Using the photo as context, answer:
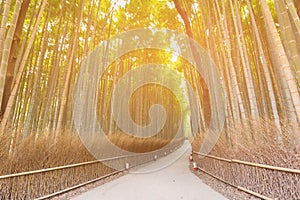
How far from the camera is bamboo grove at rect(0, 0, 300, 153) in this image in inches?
84.2

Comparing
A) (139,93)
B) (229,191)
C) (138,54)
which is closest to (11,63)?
(229,191)

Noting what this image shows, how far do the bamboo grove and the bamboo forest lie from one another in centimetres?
2

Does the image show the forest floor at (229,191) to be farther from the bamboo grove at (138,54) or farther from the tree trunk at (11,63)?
the tree trunk at (11,63)

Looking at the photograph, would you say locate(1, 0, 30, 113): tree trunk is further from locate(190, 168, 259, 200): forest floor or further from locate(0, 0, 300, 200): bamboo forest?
locate(190, 168, 259, 200): forest floor

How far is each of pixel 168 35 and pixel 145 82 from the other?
277 centimetres

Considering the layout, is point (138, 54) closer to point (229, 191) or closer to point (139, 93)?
point (139, 93)

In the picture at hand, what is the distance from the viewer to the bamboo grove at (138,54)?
7.02 feet

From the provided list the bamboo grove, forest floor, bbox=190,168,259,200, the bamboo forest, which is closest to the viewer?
the bamboo forest

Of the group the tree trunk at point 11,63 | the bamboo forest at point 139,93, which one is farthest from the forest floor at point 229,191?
the tree trunk at point 11,63

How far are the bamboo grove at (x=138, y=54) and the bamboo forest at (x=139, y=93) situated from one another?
2cm

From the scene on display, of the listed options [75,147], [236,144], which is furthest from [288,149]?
[75,147]

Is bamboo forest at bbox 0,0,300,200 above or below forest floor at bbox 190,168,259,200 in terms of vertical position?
above

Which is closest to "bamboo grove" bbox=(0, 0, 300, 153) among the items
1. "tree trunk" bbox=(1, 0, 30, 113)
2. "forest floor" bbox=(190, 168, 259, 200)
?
"tree trunk" bbox=(1, 0, 30, 113)

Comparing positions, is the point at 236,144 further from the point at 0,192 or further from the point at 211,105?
the point at 0,192
